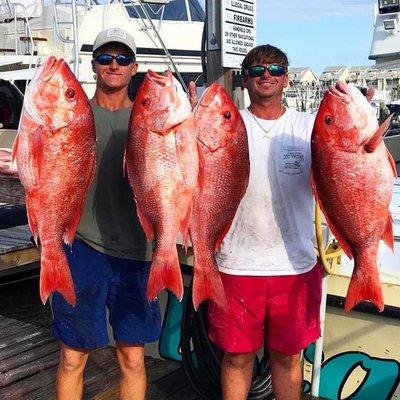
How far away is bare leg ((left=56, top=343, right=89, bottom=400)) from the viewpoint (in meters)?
2.95

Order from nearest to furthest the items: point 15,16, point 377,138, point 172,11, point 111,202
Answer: point 377,138 < point 111,202 < point 15,16 < point 172,11

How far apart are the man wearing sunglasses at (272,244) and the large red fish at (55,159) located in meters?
0.79

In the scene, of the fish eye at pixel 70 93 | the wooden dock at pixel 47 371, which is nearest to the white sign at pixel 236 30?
the fish eye at pixel 70 93

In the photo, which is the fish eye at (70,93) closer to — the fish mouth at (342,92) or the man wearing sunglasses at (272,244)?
the man wearing sunglasses at (272,244)

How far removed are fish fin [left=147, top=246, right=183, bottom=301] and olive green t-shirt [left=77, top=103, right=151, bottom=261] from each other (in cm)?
37

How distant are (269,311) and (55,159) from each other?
1.30 meters

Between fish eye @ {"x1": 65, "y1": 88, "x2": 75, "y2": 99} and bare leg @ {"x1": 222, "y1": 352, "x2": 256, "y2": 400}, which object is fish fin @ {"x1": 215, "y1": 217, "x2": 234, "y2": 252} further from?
fish eye @ {"x1": 65, "y1": 88, "x2": 75, "y2": 99}

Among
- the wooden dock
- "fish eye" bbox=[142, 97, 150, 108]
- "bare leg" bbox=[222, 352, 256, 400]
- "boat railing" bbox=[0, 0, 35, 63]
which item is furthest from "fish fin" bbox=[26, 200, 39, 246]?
"boat railing" bbox=[0, 0, 35, 63]

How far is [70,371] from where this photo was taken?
296 cm

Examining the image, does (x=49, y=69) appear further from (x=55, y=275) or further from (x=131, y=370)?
(x=131, y=370)

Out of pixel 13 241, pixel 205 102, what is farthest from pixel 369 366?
pixel 13 241

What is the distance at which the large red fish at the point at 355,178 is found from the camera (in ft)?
7.88

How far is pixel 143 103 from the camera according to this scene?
242 centimetres

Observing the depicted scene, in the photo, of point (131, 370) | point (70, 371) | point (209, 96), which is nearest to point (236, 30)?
point (209, 96)
